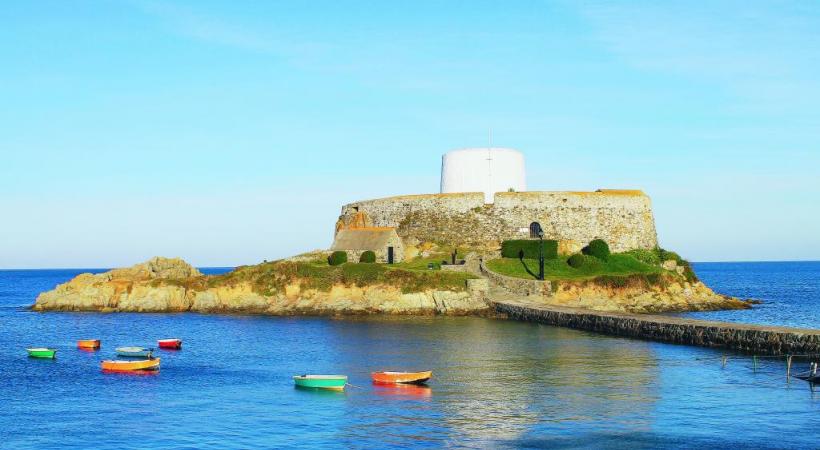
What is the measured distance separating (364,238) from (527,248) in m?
14.7

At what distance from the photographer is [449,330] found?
5269 centimetres

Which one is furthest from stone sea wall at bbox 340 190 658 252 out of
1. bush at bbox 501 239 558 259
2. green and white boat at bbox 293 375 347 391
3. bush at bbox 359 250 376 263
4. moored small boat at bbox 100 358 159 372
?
green and white boat at bbox 293 375 347 391

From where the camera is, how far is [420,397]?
99.5ft

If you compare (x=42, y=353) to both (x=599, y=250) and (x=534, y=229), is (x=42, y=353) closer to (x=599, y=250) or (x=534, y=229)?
(x=599, y=250)

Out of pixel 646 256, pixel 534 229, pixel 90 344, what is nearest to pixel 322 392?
pixel 90 344

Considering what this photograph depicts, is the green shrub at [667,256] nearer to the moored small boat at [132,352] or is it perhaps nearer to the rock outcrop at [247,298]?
the rock outcrop at [247,298]

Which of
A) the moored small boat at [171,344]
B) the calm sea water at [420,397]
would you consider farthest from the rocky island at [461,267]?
the moored small boat at [171,344]

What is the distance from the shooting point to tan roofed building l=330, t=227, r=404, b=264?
7444 centimetres

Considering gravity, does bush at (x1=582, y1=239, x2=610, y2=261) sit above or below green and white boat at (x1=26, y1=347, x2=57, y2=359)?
above

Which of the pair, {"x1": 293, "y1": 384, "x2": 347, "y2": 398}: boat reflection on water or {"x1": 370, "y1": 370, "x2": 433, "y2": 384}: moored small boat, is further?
{"x1": 370, "y1": 370, "x2": 433, "y2": 384}: moored small boat

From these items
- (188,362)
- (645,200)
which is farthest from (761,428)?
(645,200)

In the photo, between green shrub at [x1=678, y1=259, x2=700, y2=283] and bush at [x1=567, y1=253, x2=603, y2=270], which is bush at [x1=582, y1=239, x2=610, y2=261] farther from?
green shrub at [x1=678, y1=259, x2=700, y2=283]

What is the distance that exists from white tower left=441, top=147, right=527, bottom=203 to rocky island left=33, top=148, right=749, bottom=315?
10 centimetres

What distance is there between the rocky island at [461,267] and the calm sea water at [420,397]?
1441cm
